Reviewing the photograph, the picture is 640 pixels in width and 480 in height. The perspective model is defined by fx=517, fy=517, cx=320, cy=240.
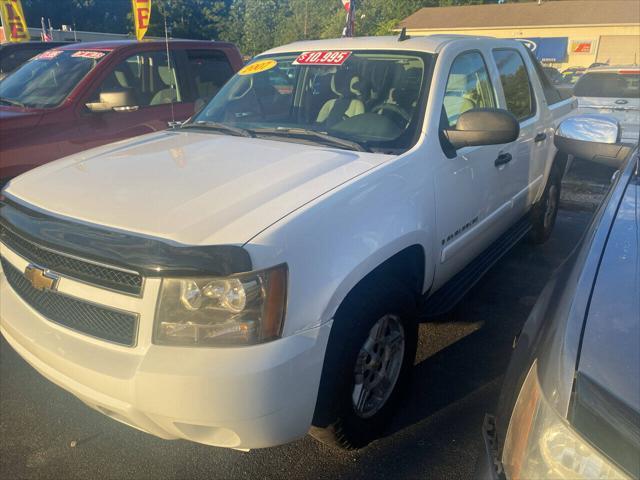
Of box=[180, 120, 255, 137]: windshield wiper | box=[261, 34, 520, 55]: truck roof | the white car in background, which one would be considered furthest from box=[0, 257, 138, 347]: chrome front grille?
the white car in background

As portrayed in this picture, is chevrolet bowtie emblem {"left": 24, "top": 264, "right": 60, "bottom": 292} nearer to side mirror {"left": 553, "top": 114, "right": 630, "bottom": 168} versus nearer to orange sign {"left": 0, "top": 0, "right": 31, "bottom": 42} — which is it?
side mirror {"left": 553, "top": 114, "right": 630, "bottom": 168}

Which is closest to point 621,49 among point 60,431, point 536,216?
point 536,216

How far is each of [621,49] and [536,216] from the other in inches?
1232

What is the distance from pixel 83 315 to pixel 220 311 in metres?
0.57

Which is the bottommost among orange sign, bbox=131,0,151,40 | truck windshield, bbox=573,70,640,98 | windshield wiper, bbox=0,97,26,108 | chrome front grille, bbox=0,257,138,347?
truck windshield, bbox=573,70,640,98

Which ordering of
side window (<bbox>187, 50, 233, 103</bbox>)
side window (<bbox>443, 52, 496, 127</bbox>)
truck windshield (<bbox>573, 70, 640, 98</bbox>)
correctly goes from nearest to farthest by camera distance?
side window (<bbox>443, 52, 496, 127</bbox>), side window (<bbox>187, 50, 233, 103</bbox>), truck windshield (<bbox>573, 70, 640, 98</bbox>)

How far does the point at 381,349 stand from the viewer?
7.80ft

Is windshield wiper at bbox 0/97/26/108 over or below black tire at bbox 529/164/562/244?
over

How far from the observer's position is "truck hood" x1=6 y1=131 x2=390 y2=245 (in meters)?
1.84

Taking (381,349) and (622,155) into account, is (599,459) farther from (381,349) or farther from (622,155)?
(622,155)

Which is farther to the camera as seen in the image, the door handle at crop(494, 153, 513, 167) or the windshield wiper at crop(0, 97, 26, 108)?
the windshield wiper at crop(0, 97, 26, 108)

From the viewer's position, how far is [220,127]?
315cm

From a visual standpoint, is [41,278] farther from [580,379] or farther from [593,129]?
[593,129]

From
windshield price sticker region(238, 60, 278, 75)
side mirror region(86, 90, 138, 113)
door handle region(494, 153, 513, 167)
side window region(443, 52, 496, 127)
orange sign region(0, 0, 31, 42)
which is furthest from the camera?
orange sign region(0, 0, 31, 42)
